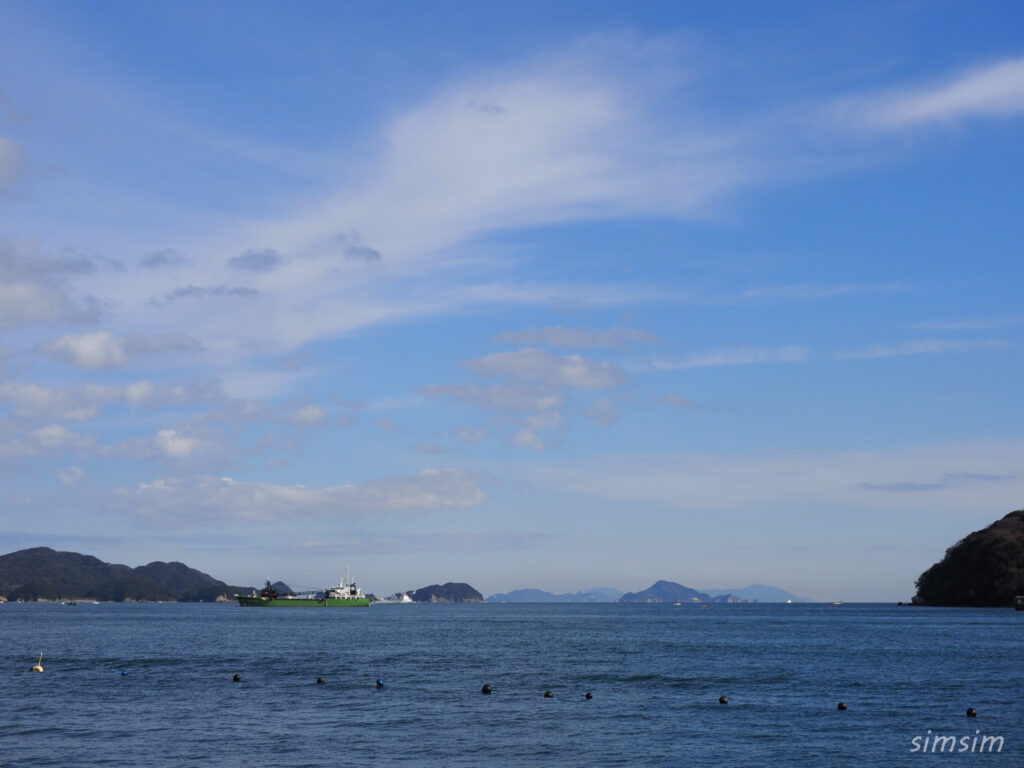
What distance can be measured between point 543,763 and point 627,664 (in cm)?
5752

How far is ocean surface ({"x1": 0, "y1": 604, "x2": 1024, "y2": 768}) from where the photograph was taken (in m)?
51.8

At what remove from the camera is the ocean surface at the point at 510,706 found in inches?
2041

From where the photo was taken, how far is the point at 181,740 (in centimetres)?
5547

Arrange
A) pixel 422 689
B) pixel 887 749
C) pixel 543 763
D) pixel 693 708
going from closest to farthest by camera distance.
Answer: pixel 543 763 < pixel 887 749 < pixel 693 708 < pixel 422 689

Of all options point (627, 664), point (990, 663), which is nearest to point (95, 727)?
point (627, 664)

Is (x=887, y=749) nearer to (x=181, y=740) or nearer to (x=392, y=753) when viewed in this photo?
(x=392, y=753)

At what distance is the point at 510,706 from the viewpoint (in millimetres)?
69375

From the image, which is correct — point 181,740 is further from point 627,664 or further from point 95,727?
point 627,664

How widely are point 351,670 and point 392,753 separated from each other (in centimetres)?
4596

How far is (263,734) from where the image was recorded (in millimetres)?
57438

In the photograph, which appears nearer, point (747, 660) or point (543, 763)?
point (543, 763)

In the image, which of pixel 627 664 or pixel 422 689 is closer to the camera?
pixel 422 689

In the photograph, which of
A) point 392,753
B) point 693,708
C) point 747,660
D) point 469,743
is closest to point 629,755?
point 469,743

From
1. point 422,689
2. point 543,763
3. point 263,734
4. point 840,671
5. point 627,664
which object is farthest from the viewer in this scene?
point 627,664
